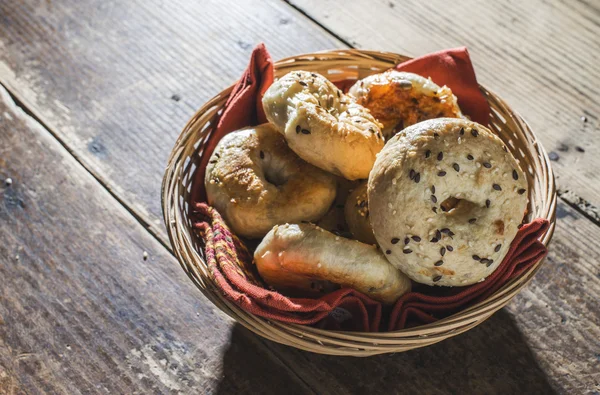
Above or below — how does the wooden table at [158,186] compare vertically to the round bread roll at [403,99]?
below

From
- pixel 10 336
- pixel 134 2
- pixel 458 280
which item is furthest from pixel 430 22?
pixel 10 336

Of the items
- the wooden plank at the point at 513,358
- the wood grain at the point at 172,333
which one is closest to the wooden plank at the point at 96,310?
the wood grain at the point at 172,333

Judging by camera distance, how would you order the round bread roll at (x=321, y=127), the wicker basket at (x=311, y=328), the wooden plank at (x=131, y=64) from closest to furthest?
the wicker basket at (x=311, y=328) < the round bread roll at (x=321, y=127) < the wooden plank at (x=131, y=64)

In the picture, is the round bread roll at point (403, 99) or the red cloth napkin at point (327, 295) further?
the round bread roll at point (403, 99)

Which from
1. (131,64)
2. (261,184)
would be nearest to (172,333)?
(261,184)

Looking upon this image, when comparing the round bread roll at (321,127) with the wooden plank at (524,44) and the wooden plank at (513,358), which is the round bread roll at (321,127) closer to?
the wooden plank at (513,358)

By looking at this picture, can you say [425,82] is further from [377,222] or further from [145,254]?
[145,254]

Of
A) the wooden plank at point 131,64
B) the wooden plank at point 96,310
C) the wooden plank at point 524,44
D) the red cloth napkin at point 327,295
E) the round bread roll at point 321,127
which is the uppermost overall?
the wooden plank at point 524,44

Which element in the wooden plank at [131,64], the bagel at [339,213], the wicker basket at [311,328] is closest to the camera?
the wicker basket at [311,328]
